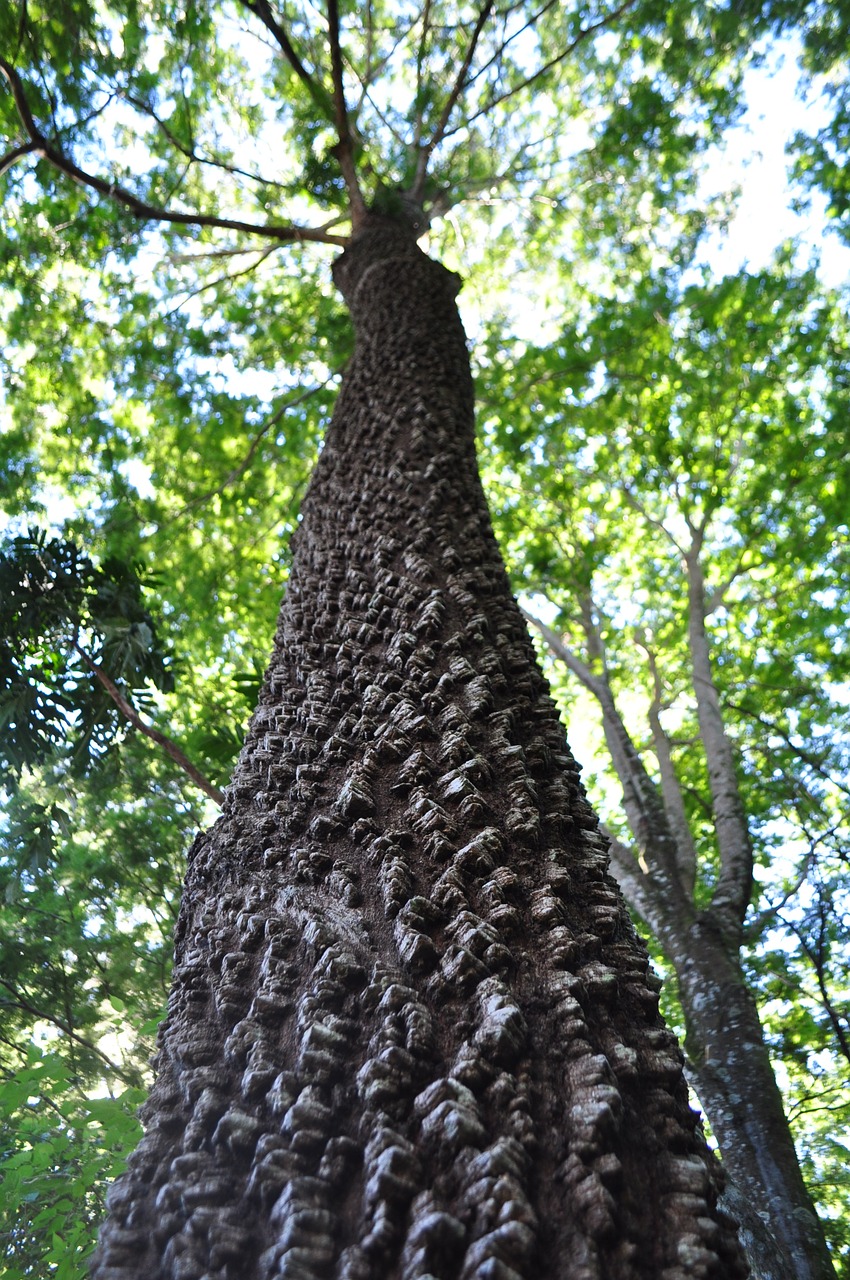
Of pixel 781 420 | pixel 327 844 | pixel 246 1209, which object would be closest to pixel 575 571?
pixel 781 420

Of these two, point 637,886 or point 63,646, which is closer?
point 63,646

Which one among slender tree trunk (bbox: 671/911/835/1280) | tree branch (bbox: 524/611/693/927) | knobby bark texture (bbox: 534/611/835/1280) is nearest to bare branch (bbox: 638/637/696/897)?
knobby bark texture (bbox: 534/611/835/1280)

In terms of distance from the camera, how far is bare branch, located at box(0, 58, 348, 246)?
4.19 metres

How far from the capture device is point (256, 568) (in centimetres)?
908

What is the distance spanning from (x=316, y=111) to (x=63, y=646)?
5972 mm

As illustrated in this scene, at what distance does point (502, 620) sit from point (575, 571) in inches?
281

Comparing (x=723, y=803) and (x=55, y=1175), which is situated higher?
(x=723, y=803)

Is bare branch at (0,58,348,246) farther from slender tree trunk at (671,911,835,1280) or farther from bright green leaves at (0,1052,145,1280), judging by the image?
→ slender tree trunk at (671,911,835,1280)

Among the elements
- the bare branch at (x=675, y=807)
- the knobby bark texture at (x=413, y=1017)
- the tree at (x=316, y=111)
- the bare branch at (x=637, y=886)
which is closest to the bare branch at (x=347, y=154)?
the tree at (x=316, y=111)

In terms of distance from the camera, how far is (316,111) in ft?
23.3

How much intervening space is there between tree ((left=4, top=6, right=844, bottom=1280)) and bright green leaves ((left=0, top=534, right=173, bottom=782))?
245cm

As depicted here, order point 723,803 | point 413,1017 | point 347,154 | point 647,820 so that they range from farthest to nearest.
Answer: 1. point 347,154
2. point 647,820
3. point 723,803
4. point 413,1017

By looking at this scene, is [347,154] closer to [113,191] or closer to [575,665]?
[113,191]

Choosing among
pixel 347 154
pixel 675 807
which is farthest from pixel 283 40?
pixel 675 807
